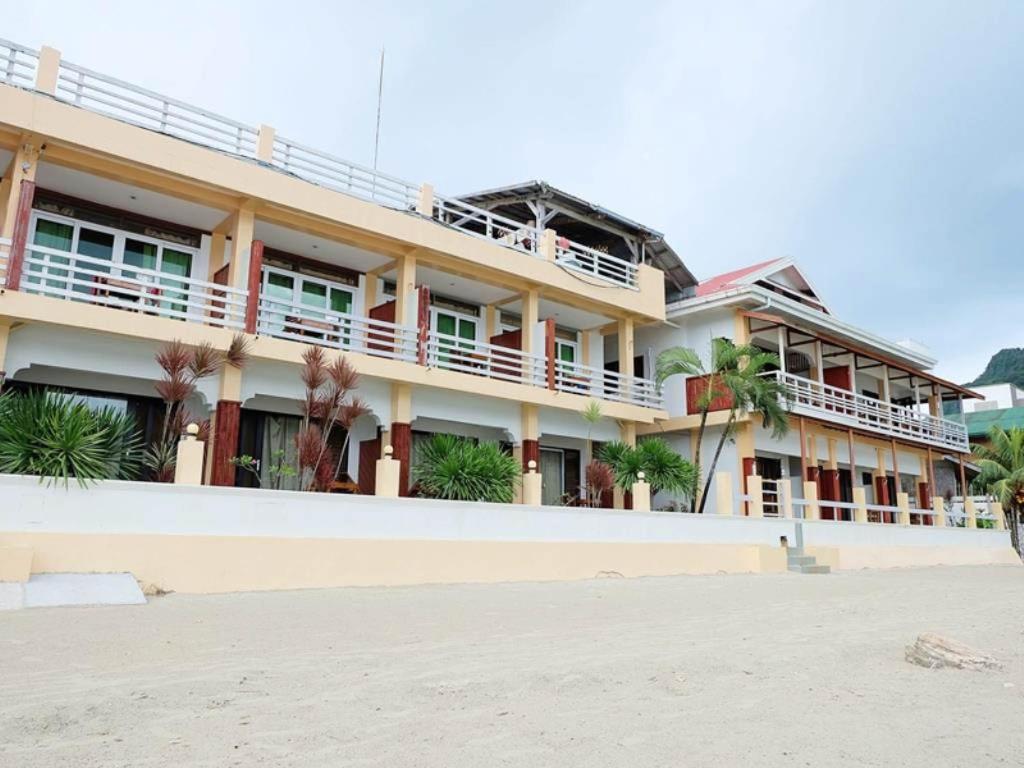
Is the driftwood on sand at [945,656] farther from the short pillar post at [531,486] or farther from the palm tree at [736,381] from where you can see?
the palm tree at [736,381]

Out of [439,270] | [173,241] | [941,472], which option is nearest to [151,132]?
[173,241]

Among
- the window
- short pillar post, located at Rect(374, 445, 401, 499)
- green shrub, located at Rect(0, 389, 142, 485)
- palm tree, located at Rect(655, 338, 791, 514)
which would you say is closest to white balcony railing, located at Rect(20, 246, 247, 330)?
the window

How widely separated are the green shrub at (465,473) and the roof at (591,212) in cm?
714

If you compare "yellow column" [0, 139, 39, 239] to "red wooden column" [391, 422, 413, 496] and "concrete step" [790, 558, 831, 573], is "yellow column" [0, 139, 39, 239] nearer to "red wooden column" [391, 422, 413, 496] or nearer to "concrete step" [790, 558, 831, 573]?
"red wooden column" [391, 422, 413, 496]

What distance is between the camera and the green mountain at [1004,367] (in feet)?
209

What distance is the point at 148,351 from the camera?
40.9ft

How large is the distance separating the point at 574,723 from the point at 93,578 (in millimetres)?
6316

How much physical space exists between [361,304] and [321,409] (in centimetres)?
409

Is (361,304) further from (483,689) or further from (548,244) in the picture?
(483,689)

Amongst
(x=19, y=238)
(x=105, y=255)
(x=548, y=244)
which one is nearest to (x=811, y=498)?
(x=548, y=244)

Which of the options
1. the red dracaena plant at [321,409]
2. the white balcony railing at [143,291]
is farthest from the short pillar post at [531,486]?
the white balcony railing at [143,291]

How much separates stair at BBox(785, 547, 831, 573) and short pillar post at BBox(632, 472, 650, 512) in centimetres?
372

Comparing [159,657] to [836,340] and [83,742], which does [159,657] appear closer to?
[83,742]

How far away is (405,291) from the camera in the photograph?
15383 millimetres
